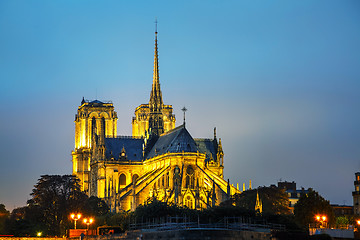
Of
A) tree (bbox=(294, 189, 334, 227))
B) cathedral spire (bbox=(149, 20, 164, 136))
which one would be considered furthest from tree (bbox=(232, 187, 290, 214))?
cathedral spire (bbox=(149, 20, 164, 136))

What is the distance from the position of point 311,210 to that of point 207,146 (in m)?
60.8

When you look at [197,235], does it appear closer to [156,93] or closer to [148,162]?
[148,162]

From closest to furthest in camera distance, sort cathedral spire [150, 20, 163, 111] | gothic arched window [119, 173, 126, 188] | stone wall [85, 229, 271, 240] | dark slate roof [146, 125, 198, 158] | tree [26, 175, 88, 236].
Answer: stone wall [85, 229, 271, 240] < tree [26, 175, 88, 236] < dark slate roof [146, 125, 198, 158] < gothic arched window [119, 173, 126, 188] < cathedral spire [150, 20, 163, 111]

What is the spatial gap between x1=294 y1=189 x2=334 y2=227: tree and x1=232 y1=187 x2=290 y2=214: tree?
13885 mm

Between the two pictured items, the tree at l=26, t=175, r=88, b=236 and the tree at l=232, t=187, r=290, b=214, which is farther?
the tree at l=232, t=187, r=290, b=214

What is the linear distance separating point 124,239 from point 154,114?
3368 inches

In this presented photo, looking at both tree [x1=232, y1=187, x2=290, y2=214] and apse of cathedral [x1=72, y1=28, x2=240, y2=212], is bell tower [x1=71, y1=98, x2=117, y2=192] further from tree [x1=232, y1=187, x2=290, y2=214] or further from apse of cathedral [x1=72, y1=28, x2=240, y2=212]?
tree [x1=232, y1=187, x2=290, y2=214]

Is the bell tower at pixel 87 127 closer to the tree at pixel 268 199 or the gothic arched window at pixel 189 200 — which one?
the gothic arched window at pixel 189 200

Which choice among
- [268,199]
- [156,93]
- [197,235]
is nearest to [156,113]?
[156,93]

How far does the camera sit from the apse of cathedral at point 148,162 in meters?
133

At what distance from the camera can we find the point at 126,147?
511 ft

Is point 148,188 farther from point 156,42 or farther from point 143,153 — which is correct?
point 156,42

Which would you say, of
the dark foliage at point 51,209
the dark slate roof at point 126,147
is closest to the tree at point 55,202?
the dark foliage at point 51,209

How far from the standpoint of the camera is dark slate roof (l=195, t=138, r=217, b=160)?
159375 millimetres
